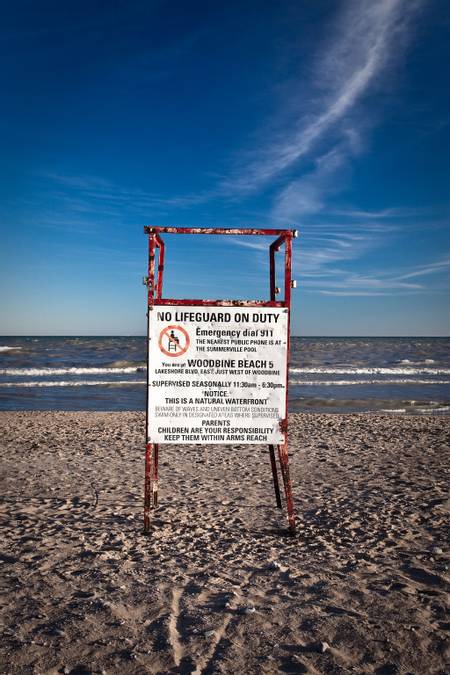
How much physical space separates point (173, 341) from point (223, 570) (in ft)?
6.90

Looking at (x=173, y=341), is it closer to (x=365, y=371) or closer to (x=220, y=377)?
(x=220, y=377)

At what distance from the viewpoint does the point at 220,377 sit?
445cm

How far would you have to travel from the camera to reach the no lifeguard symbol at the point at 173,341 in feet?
14.3

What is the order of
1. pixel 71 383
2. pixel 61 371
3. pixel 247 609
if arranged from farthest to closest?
pixel 61 371 < pixel 71 383 < pixel 247 609

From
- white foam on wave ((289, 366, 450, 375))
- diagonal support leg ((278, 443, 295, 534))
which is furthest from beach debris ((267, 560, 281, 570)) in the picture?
white foam on wave ((289, 366, 450, 375))

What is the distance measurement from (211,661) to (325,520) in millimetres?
2667

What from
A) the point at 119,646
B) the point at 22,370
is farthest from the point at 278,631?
the point at 22,370

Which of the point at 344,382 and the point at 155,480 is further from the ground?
the point at 155,480

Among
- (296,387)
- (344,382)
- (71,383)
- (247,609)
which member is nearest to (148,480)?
(247,609)

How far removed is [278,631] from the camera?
313 centimetres

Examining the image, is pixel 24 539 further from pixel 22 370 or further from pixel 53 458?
pixel 22 370

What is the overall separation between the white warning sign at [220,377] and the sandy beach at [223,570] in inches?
45.3

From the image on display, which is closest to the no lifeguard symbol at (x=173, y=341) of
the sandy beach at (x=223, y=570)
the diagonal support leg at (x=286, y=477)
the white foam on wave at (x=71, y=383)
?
the diagonal support leg at (x=286, y=477)

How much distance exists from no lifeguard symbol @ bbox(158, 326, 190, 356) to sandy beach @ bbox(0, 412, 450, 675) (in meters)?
1.91
